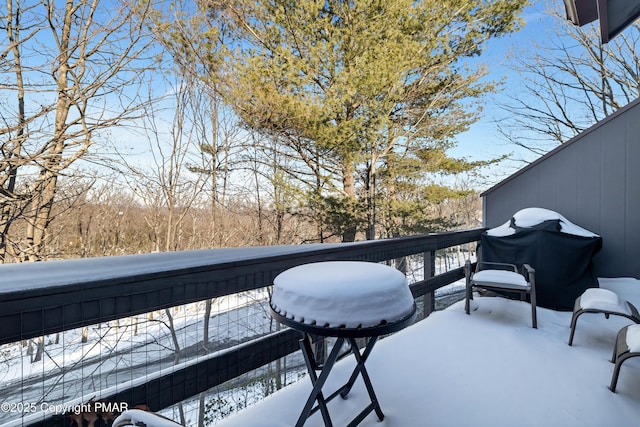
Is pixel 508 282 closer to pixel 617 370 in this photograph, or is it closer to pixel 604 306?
pixel 604 306

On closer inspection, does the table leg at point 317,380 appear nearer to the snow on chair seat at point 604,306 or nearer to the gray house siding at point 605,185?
the snow on chair seat at point 604,306

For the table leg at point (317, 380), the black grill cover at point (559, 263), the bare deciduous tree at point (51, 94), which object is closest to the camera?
the table leg at point (317, 380)

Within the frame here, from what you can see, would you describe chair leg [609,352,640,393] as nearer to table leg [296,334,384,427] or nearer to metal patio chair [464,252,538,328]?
metal patio chair [464,252,538,328]

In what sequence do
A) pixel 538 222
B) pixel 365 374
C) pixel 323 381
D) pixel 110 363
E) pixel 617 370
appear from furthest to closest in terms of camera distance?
pixel 538 222 → pixel 110 363 → pixel 617 370 → pixel 365 374 → pixel 323 381

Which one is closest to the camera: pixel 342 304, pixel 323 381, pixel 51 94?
pixel 342 304

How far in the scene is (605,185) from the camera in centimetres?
381

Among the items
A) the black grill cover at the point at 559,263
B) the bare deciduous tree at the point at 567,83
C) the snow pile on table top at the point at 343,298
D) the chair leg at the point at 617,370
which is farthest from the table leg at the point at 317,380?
the bare deciduous tree at the point at 567,83

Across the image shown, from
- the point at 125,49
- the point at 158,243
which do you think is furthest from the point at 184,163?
the point at 125,49

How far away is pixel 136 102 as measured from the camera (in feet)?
18.0

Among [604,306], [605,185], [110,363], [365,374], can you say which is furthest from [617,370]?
[110,363]

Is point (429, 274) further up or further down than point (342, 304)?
further down

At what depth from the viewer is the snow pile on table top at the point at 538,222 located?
11.7 feet

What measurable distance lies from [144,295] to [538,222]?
4153 mm

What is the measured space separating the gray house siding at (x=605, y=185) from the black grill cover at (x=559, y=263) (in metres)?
0.55
